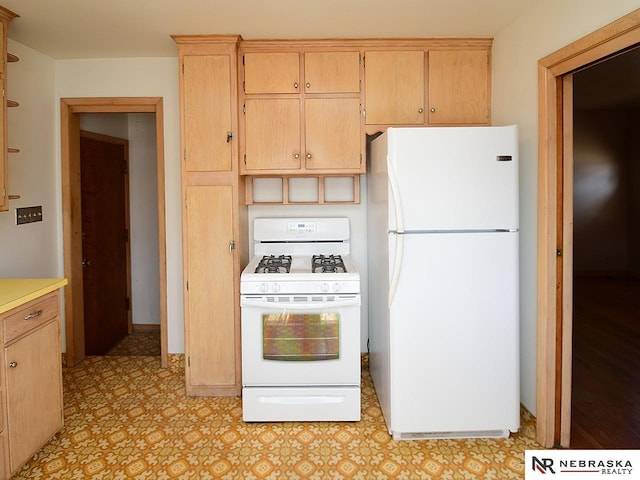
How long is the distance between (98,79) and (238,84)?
1223mm

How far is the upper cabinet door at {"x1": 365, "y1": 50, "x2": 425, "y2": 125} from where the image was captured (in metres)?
3.03

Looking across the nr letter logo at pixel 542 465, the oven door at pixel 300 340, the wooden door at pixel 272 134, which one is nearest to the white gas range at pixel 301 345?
the oven door at pixel 300 340

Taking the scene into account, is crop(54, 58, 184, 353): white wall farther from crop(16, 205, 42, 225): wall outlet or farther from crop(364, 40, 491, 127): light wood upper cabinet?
crop(364, 40, 491, 127): light wood upper cabinet

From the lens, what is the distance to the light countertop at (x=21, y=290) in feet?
6.82

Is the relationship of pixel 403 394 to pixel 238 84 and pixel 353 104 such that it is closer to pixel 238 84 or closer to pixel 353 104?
pixel 353 104

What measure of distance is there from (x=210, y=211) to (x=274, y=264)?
0.56 meters

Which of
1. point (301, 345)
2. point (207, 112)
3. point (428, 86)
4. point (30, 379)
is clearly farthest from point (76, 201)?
point (428, 86)

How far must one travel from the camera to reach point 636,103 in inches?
253

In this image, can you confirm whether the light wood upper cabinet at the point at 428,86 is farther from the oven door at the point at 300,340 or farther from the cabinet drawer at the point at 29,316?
the cabinet drawer at the point at 29,316

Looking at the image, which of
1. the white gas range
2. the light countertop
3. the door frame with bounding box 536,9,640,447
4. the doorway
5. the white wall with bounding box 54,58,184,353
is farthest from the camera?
the white wall with bounding box 54,58,184,353

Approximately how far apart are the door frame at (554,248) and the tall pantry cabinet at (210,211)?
1850 millimetres

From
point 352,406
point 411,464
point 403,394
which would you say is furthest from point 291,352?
point 411,464

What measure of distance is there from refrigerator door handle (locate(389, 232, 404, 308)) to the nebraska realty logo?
1.05 meters

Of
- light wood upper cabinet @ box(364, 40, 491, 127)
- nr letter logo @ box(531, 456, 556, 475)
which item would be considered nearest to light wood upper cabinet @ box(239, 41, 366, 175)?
light wood upper cabinet @ box(364, 40, 491, 127)
